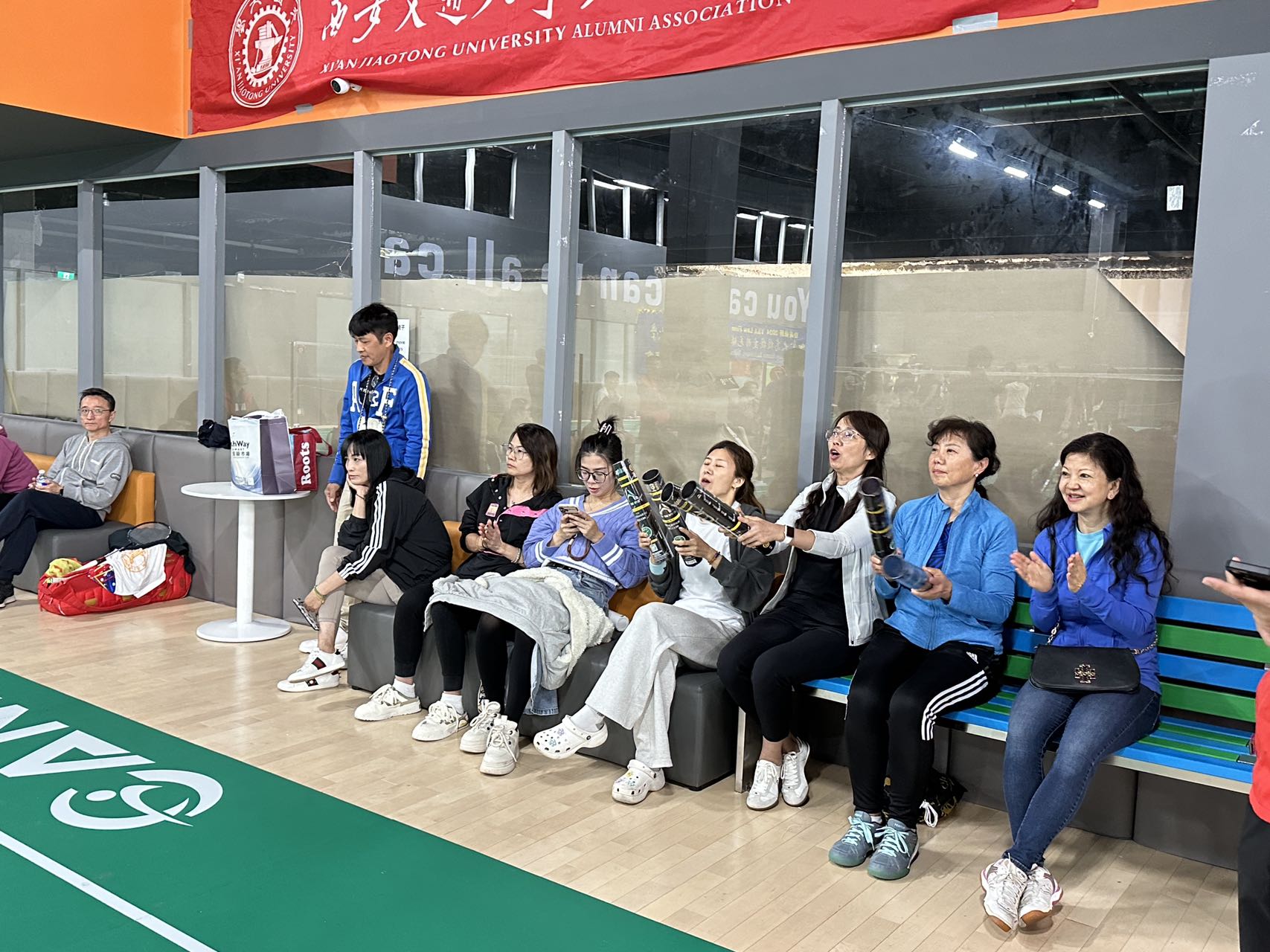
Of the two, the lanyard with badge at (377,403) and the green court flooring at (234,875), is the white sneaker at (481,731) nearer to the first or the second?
the green court flooring at (234,875)

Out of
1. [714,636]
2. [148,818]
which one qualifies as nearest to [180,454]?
[148,818]

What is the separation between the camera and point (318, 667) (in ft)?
15.8

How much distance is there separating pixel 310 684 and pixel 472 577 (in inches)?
34.9

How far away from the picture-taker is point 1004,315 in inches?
160

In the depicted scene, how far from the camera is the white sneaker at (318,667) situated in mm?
4766

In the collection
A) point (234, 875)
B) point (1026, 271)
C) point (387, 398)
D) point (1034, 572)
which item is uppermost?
point (1026, 271)

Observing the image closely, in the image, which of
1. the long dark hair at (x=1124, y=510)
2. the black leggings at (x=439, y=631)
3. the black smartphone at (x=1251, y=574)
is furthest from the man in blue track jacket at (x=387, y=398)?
the black smartphone at (x=1251, y=574)

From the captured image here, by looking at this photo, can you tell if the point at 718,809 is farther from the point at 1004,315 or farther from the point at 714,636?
the point at 1004,315

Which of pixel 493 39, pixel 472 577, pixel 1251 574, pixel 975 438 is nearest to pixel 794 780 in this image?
pixel 975 438

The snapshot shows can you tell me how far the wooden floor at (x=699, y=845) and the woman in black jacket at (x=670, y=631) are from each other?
149mm

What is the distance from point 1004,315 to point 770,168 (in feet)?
3.66

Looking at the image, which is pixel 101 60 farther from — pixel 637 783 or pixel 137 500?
pixel 637 783

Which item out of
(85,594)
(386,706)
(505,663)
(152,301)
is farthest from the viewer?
(152,301)

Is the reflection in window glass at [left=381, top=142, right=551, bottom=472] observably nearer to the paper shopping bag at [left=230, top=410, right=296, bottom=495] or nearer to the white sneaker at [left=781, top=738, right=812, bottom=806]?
the paper shopping bag at [left=230, top=410, right=296, bottom=495]
